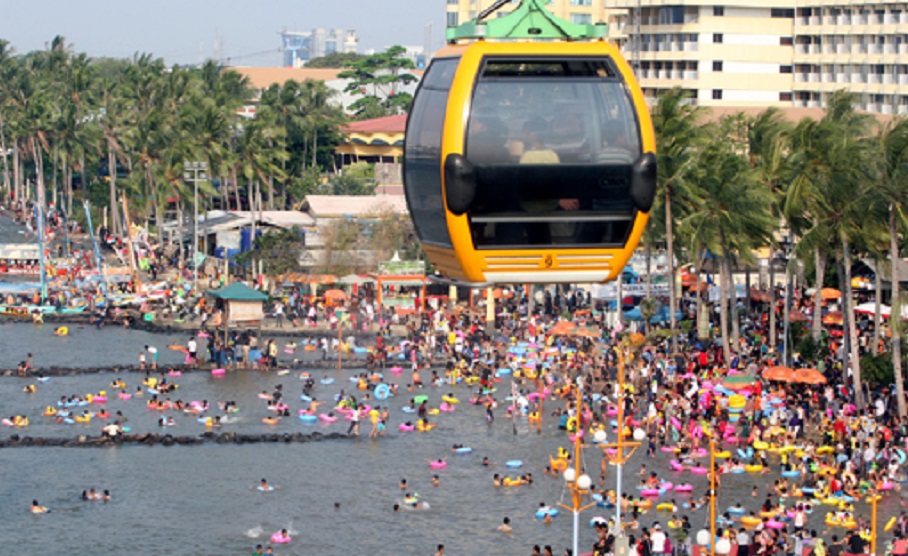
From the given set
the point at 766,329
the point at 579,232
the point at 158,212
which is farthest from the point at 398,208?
the point at 579,232

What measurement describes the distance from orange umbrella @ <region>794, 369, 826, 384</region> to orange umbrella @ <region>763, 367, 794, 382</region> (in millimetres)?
190

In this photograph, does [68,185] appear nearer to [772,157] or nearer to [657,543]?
[772,157]

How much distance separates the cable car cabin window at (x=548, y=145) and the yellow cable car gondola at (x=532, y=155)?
0.03ft

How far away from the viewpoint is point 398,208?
84.7m

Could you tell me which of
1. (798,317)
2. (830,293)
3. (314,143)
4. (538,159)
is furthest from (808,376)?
(314,143)

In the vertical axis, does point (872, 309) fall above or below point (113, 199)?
below

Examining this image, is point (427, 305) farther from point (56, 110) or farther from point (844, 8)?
point (56, 110)

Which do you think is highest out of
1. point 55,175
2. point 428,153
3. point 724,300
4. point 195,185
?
point 55,175

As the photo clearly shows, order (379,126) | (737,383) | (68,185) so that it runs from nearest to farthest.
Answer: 1. (737,383)
2. (379,126)
3. (68,185)

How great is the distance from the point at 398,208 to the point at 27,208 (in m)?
53.9

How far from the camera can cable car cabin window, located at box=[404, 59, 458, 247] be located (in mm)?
16578

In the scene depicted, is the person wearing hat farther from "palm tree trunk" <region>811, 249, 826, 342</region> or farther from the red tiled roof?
the red tiled roof

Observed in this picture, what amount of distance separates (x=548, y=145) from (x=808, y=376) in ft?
113

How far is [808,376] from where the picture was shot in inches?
1918
